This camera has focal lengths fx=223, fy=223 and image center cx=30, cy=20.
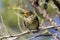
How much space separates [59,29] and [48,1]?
26cm

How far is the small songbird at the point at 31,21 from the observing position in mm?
1302

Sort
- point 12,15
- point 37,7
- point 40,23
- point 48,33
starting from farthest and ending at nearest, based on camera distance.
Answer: point 12,15
point 40,23
point 48,33
point 37,7

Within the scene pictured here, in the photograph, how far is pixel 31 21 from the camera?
1372mm

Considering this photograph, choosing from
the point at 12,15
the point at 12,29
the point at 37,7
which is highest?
the point at 37,7

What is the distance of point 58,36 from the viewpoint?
129 cm

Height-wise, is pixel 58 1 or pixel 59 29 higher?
pixel 58 1

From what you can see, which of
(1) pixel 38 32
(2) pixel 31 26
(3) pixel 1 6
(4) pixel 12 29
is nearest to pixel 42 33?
(1) pixel 38 32

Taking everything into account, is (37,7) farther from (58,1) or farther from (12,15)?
(12,15)

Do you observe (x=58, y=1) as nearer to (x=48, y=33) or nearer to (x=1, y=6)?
(x=48, y=33)

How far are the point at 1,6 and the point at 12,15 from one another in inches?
5.6

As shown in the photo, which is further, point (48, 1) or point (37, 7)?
point (48, 1)

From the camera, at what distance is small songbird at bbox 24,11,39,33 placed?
4.27 feet

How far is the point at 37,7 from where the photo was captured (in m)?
1.12

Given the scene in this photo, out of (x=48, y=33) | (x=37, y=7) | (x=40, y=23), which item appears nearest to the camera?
(x=37, y=7)
